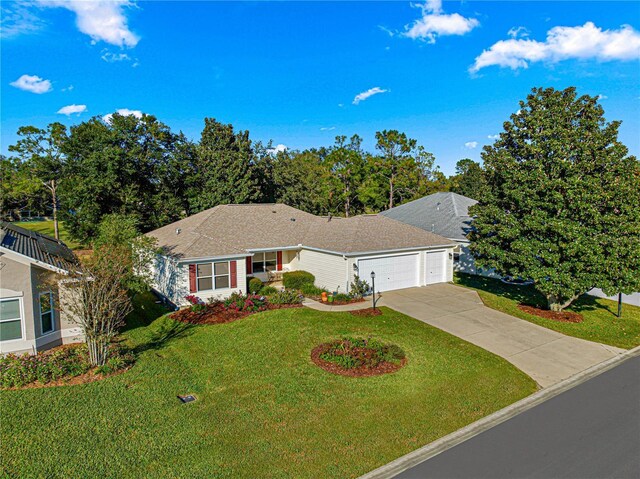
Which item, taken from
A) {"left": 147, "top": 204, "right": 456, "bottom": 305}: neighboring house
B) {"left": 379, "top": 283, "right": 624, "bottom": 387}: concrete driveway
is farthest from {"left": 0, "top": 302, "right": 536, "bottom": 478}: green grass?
{"left": 147, "top": 204, "right": 456, "bottom": 305}: neighboring house

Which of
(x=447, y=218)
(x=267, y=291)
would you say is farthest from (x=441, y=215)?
(x=267, y=291)

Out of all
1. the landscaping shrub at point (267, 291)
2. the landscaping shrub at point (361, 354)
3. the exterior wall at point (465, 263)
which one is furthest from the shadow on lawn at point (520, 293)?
the landscaping shrub at point (267, 291)

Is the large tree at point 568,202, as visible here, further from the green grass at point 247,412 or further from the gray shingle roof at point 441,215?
the gray shingle roof at point 441,215

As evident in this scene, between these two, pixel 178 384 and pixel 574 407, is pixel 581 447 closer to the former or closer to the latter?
pixel 574 407

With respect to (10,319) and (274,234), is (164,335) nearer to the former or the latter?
(10,319)

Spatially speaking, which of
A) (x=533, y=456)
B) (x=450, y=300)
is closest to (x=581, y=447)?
(x=533, y=456)

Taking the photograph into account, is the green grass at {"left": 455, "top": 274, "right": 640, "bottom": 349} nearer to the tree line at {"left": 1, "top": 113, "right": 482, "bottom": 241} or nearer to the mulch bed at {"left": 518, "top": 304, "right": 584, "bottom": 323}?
the mulch bed at {"left": 518, "top": 304, "right": 584, "bottom": 323}
